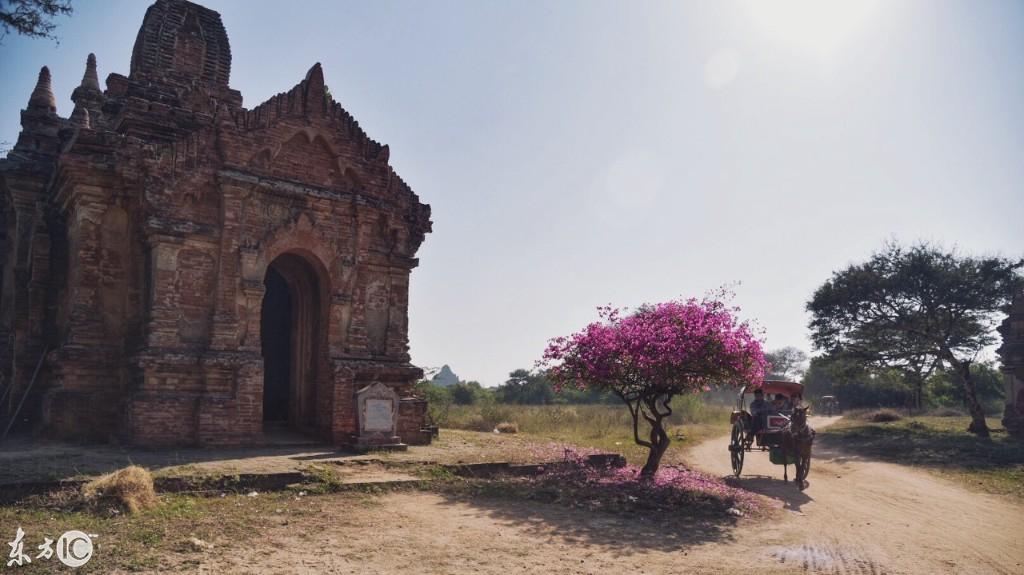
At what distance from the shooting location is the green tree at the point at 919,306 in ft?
87.2

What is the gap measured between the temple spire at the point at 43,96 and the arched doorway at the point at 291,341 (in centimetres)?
624

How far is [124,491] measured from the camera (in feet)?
25.8

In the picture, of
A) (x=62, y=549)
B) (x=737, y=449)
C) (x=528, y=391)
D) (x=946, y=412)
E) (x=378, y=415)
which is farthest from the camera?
(x=528, y=391)

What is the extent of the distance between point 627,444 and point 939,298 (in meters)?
15.7

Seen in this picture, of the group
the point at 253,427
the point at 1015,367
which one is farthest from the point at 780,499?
the point at 1015,367

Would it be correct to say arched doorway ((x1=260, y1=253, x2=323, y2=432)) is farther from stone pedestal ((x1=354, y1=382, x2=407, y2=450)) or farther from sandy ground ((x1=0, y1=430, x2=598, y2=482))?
stone pedestal ((x1=354, y1=382, x2=407, y2=450))

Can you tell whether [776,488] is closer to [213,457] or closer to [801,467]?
[801,467]

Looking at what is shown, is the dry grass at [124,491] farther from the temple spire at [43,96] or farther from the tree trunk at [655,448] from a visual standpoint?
the temple spire at [43,96]

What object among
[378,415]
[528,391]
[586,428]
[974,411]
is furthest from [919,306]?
[528,391]

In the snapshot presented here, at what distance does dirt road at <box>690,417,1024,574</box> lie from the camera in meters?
7.75

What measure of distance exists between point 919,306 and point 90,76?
93.5 ft

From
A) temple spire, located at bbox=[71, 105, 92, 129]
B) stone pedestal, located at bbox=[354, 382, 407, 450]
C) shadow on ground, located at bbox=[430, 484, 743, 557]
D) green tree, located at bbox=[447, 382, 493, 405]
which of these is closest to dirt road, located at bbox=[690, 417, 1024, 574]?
shadow on ground, located at bbox=[430, 484, 743, 557]

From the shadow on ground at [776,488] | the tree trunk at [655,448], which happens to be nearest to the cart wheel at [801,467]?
the shadow on ground at [776,488]

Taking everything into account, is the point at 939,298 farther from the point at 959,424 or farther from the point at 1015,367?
the point at 959,424
